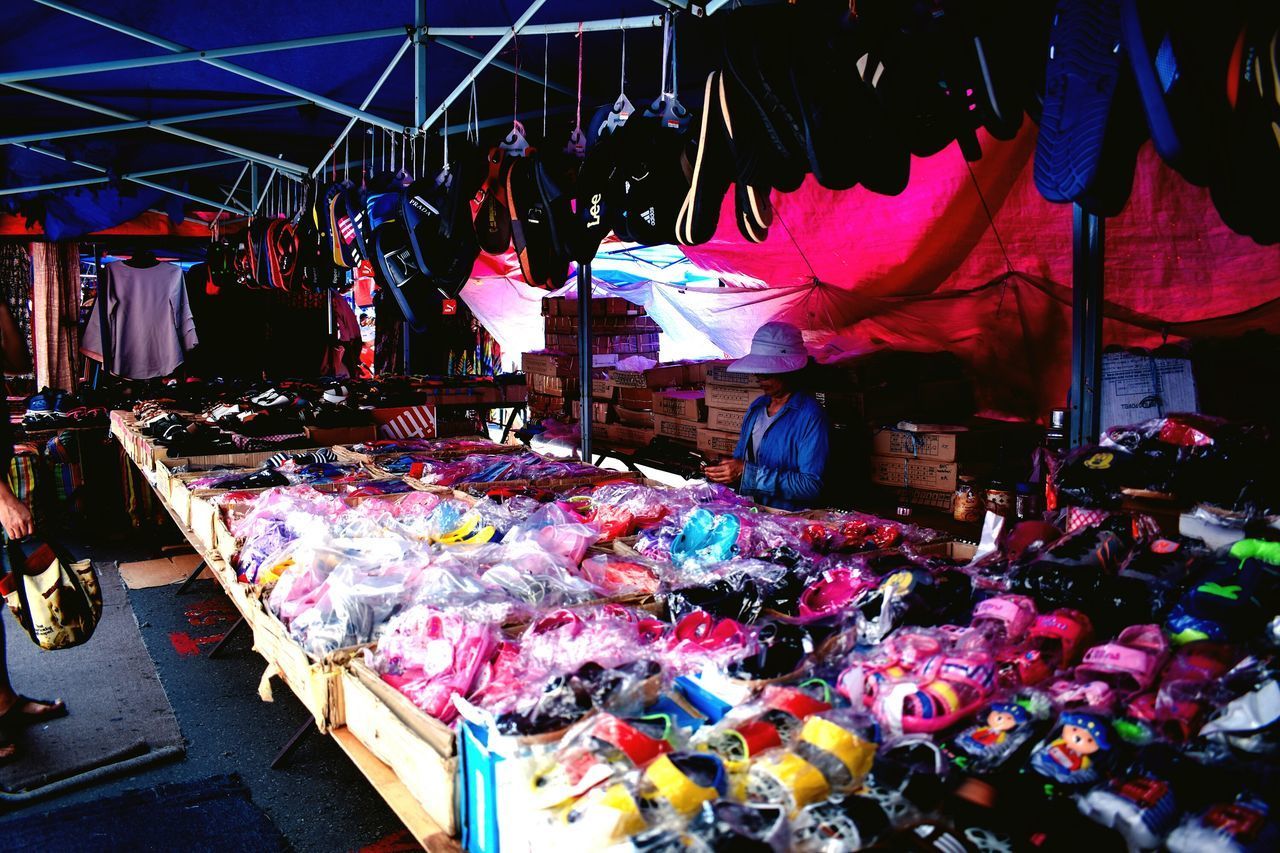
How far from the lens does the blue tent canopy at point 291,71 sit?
4594 mm

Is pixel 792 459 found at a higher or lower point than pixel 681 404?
lower

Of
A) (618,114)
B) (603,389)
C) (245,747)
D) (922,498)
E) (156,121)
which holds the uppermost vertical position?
(156,121)

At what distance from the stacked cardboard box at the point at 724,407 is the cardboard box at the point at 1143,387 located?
1890mm

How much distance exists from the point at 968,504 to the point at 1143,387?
0.99 m

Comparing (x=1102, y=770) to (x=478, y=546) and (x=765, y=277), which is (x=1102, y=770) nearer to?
(x=478, y=546)

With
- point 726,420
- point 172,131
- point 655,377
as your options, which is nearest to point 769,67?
point 726,420

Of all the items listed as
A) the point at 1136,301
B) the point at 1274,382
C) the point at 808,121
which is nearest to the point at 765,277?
the point at 1136,301

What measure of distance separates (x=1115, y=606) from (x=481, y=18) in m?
4.40

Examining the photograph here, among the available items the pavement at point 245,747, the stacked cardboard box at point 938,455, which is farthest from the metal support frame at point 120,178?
the stacked cardboard box at point 938,455

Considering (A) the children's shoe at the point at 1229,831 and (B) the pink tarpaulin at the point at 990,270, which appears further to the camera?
(B) the pink tarpaulin at the point at 990,270

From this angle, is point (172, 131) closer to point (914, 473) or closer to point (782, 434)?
point (782, 434)

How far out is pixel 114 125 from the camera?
675 cm

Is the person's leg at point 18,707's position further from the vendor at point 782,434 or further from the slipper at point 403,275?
the vendor at point 782,434

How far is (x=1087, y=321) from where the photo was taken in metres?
2.94
